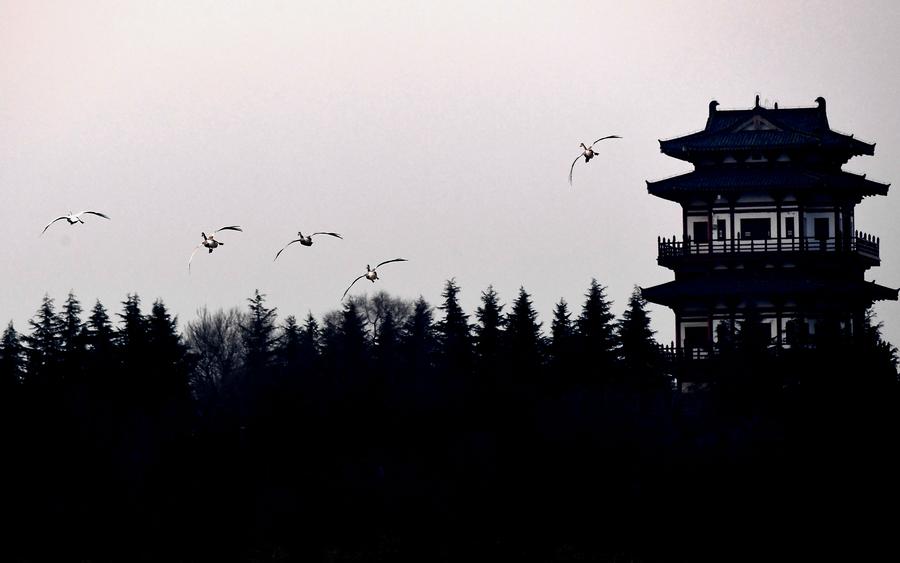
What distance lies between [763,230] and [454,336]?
1238 centimetres

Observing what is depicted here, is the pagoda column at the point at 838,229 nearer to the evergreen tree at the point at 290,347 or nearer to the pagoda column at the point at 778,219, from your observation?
the pagoda column at the point at 778,219

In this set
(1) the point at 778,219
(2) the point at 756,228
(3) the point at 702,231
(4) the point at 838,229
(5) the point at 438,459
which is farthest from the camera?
(3) the point at 702,231

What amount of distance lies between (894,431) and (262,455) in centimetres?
1643

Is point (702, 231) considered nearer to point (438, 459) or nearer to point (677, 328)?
point (677, 328)

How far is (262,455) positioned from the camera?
5697 cm

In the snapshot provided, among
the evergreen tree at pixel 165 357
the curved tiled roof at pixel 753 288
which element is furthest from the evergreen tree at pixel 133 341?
the curved tiled roof at pixel 753 288

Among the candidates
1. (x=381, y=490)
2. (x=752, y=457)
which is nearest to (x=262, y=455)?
(x=381, y=490)

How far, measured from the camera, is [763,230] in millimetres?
76312

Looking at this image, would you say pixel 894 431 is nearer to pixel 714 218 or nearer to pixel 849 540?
pixel 849 540

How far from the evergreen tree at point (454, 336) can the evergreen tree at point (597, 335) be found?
3.62 metres

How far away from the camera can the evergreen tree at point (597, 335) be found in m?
65.8

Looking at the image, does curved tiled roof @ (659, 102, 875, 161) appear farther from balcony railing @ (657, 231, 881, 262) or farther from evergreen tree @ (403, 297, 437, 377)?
evergreen tree @ (403, 297, 437, 377)

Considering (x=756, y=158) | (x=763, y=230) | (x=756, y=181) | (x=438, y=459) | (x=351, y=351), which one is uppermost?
(x=756, y=158)

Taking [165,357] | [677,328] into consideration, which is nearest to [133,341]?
[165,357]
